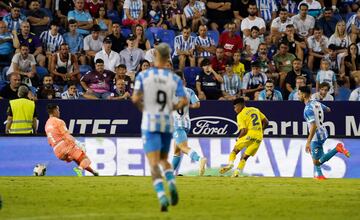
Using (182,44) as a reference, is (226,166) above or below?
below

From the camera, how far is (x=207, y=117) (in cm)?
2625

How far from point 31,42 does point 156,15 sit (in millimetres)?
3936

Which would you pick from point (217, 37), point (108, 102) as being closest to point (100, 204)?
point (108, 102)

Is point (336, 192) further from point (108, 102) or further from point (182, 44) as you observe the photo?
point (182, 44)

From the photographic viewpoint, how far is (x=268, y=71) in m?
28.1

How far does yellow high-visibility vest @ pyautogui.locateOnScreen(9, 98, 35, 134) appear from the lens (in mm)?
24938

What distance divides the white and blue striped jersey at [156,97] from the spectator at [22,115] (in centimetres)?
1142

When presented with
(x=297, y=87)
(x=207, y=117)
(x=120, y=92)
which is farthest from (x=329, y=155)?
(x=120, y=92)

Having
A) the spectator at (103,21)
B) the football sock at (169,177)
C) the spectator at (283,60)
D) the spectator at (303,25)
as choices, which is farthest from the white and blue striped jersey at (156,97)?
the spectator at (303,25)

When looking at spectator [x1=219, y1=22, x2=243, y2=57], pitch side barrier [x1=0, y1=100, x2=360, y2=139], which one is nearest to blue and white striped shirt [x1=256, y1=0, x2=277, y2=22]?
spectator [x1=219, y1=22, x2=243, y2=57]

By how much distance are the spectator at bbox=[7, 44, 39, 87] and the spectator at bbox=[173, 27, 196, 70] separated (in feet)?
13.5

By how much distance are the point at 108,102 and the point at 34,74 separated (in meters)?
2.39

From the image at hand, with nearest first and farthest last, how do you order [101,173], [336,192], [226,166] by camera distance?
[336,192] → [226,166] → [101,173]

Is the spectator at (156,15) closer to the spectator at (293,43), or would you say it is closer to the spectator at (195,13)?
the spectator at (195,13)
